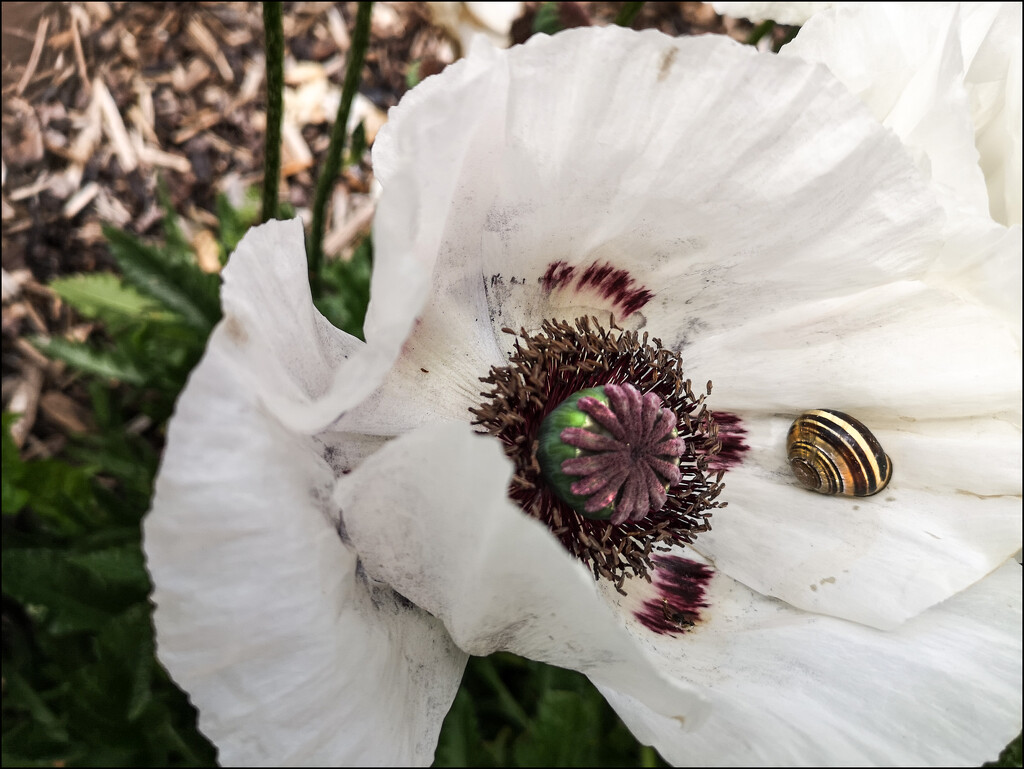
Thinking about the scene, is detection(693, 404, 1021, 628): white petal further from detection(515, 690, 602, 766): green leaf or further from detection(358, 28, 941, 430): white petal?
detection(515, 690, 602, 766): green leaf

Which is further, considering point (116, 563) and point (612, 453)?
point (116, 563)

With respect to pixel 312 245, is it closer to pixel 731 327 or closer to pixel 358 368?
pixel 731 327

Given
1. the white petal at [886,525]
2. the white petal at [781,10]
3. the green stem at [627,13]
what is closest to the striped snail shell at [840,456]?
the white petal at [886,525]

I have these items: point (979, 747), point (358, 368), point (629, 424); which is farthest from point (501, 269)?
point (979, 747)

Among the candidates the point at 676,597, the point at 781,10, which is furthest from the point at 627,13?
the point at 676,597

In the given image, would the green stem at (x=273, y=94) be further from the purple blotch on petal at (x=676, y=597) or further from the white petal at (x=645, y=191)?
the purple blotch on petal at (x=676, y=597)

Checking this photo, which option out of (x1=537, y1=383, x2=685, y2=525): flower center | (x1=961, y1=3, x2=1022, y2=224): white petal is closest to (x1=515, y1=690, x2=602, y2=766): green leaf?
(x1=537, y1=383, x2=685, y2=525): flower center

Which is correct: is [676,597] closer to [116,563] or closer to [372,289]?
[372,289]
